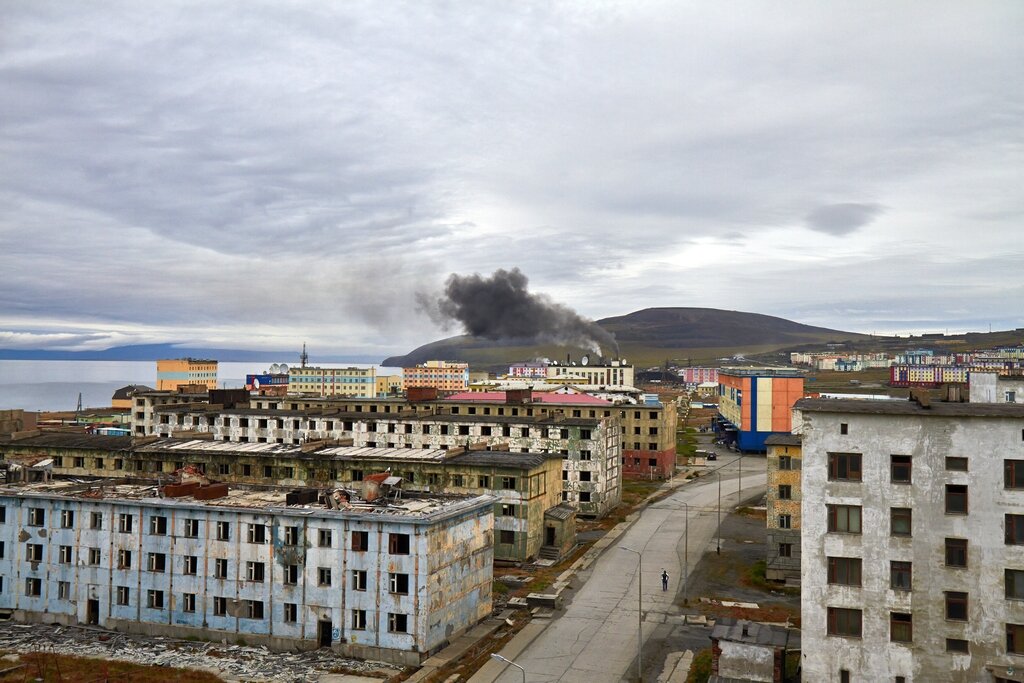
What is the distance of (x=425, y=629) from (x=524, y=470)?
2268cm

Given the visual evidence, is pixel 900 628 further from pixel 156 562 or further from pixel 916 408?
pixel 156 562

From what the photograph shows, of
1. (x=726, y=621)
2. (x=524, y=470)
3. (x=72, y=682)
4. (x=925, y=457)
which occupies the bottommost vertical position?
(x=72, y=682)

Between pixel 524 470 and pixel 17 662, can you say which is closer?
pixel 17 662

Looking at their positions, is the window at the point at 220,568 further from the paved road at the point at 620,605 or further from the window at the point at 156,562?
the paved road at the point at 620,605

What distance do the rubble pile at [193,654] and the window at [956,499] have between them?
29.7 meters

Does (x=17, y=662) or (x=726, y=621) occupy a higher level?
(x=726, y=621)

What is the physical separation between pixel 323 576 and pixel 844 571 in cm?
2925

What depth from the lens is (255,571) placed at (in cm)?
4822

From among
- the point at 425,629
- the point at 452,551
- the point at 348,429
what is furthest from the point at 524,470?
the point at 348,429

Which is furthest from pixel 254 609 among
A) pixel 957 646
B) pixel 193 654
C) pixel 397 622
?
pixel 957 646

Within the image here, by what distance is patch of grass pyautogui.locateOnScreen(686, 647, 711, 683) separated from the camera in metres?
42.3

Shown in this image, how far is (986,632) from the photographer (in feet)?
113

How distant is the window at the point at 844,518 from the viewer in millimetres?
36438

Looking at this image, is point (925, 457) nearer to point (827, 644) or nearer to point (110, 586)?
point (827, 644)
